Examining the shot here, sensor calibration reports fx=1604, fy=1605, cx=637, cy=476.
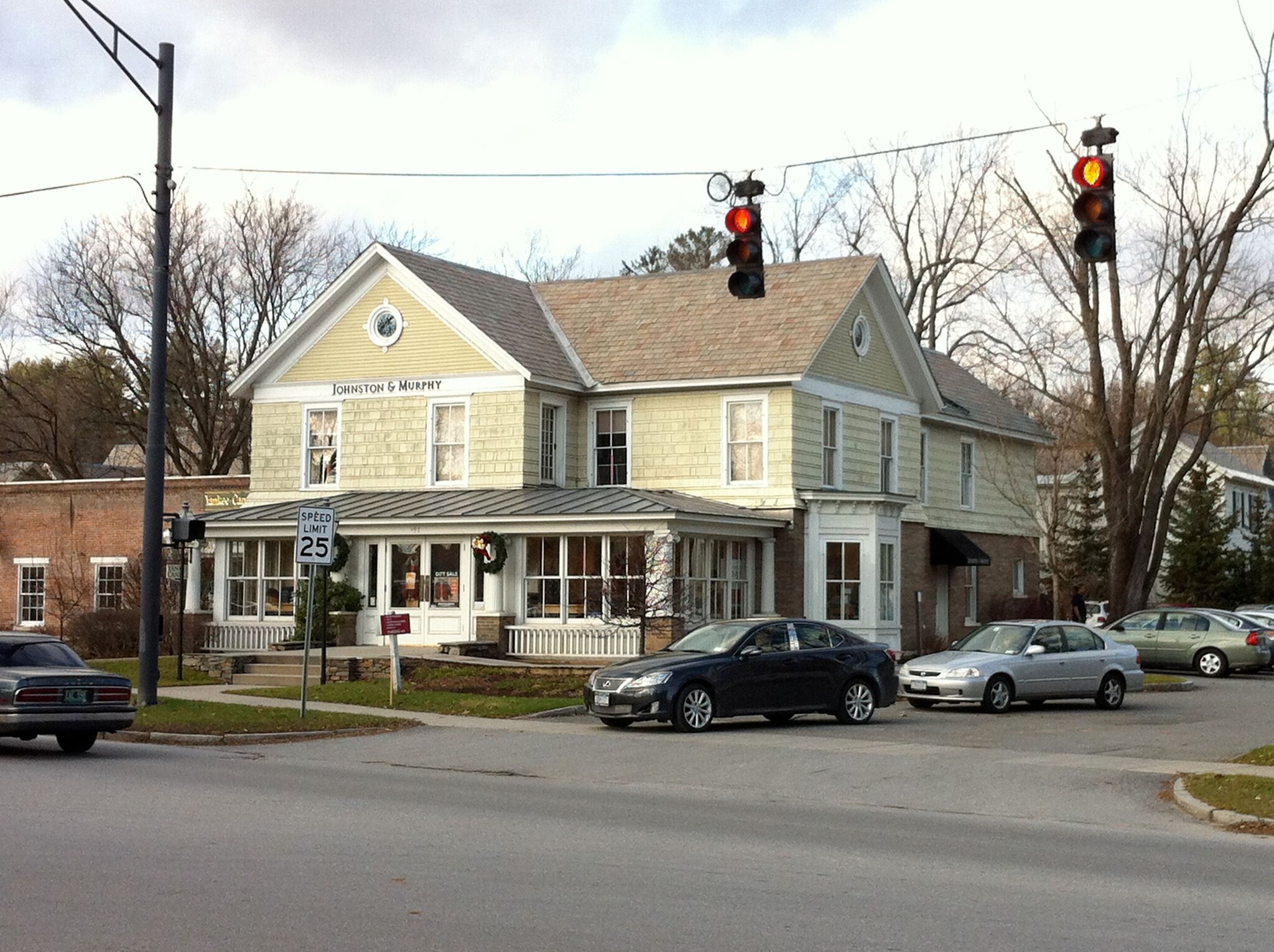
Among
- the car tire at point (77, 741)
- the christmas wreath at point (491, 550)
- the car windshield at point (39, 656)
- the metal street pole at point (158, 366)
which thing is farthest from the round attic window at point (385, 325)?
the car tire at point (77, 741)

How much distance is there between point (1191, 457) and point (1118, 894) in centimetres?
3635

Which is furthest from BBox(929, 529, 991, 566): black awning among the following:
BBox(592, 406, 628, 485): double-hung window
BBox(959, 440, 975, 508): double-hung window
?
Result: BBox(592, 406, 628, 485): double-hung window

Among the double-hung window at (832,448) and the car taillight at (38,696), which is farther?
→ the double-hung window at (832,448)

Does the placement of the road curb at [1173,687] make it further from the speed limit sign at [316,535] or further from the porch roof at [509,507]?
the speed limit sign at [316,535]

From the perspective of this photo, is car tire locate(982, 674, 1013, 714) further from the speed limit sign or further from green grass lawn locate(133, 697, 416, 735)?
the speed limit sign

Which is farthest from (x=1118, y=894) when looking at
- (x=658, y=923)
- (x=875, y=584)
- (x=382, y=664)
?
(x=875, y=584)

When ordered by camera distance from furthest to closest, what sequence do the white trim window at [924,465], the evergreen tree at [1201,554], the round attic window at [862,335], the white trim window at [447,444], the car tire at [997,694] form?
the evergreen tree at [1201,554] → the white trim window at [924,465] → the round attic window at [862,335] → the white trim window at [447,444] → the car tire at [997,694]

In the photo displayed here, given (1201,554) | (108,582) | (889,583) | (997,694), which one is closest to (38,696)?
(997,694)

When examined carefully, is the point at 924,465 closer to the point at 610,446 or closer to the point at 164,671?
the point at 610,446

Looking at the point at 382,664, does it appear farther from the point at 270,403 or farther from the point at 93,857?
the point at 93,857

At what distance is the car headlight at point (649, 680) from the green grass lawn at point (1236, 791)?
690 centimetres

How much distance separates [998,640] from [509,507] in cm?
1131

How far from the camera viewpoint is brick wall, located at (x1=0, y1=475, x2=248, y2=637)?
43.1 metres

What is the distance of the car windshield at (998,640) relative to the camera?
25.1 meters
